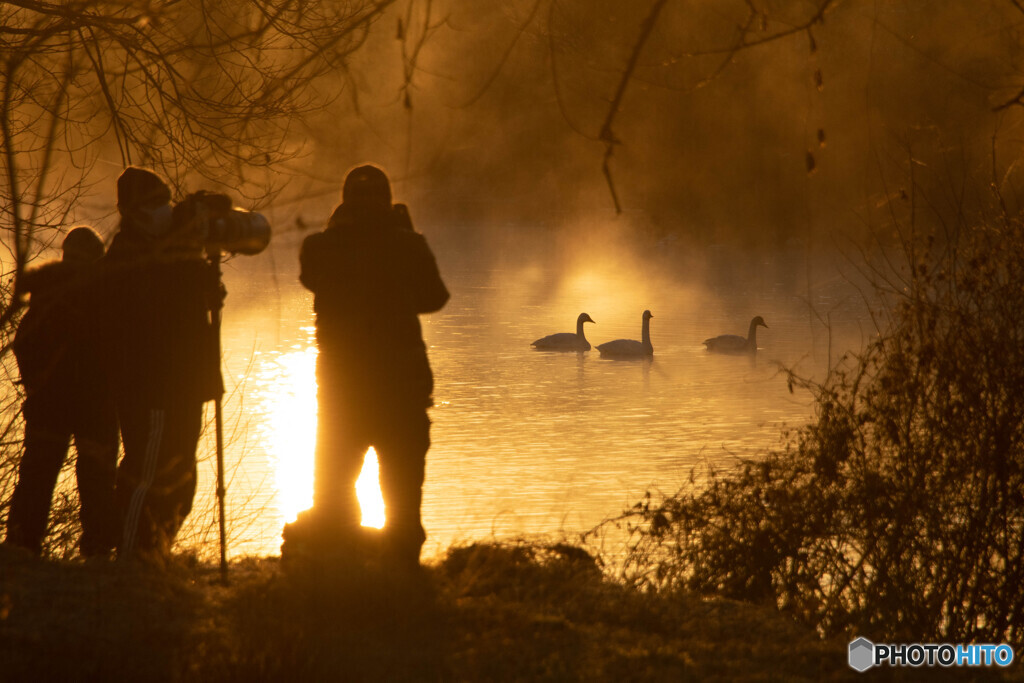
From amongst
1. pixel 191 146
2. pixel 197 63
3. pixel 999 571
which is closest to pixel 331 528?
pixel 197 63

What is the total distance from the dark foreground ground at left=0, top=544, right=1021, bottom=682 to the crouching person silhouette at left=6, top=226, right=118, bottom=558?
1.96 ft

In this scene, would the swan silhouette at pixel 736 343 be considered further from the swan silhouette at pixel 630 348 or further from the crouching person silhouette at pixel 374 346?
the crouching person silhouette at pixel 374 346

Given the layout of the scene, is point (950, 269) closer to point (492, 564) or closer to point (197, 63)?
point (492, 564)

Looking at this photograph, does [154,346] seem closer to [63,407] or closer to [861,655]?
[63,407]

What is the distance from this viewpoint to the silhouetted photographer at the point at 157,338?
443 centimetres

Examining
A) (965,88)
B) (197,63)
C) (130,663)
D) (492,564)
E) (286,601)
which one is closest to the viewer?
(130,663)

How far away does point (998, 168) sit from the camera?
7570 millimetres

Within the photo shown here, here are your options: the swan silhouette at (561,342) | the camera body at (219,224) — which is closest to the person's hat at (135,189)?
the camera body at (219,224)

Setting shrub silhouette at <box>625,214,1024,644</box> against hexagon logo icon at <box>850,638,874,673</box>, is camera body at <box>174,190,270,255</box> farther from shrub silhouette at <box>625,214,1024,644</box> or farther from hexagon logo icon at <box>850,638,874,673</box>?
shrub silhouette at <box>625,214,1024,644</box>

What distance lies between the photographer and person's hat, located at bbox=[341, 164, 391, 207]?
13.7 ft

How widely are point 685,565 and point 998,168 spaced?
3.39 metres

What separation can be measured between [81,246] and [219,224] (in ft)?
3.47

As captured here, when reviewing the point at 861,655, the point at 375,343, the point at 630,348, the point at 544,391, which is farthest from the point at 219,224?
the point at 630,348

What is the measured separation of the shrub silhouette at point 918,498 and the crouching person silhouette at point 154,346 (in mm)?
2581
